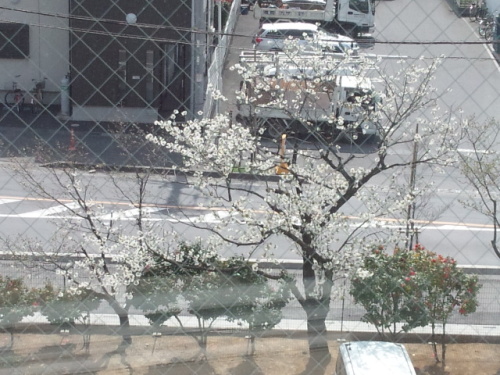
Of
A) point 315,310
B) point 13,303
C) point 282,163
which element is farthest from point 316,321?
point 13,303

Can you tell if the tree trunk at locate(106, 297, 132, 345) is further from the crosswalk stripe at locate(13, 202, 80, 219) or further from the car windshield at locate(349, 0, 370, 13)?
the car windshield at locate(349, 0, 370, 13)

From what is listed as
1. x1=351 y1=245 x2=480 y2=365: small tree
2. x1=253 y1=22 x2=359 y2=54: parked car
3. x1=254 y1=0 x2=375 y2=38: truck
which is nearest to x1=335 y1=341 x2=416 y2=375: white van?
x1=351 y1=245 x2=480 y2=365: small tree

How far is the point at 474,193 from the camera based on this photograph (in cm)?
555

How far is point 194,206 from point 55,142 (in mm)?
1297

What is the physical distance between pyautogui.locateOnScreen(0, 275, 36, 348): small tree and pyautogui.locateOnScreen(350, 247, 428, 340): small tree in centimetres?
125

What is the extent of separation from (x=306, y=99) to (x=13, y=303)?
1493 mm

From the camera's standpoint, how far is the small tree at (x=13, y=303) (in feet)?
9.04

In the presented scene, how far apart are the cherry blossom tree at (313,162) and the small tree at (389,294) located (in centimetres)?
8

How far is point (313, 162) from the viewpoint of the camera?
3650 millimetres

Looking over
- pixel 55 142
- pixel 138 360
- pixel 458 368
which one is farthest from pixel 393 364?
pixel 55 142

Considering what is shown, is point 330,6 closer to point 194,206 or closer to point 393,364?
point 194,206

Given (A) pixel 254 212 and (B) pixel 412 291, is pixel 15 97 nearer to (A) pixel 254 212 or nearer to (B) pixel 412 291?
(A) pixel 254 212

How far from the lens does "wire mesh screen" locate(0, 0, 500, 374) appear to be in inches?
114

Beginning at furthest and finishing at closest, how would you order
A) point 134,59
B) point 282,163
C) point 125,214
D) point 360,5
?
point 360,5 < point 125,214 < point 282,163 < point 134,59
